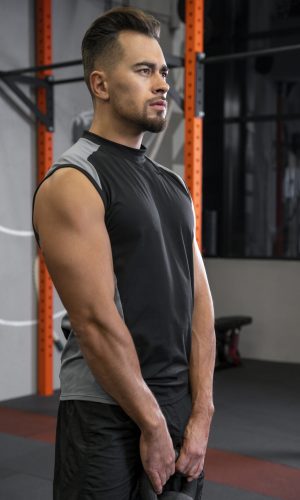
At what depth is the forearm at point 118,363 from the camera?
1208 millimetres

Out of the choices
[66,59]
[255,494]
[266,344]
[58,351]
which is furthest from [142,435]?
[266,344]

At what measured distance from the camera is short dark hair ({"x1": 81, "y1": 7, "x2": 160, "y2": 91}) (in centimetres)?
130

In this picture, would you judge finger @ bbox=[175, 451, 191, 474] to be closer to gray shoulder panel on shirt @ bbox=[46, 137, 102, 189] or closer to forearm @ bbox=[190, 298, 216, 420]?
forearm @ bbox=[190, 298, 216, 420]

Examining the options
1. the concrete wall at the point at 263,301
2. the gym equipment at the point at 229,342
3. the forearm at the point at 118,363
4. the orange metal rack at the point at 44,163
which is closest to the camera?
the forearm at the point at 118,363

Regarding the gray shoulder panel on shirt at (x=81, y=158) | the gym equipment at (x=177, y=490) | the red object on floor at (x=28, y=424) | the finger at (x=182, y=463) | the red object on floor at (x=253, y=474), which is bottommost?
the red object on floor at (x=28, y=424)

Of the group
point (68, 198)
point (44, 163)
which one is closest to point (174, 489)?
point (68, 198)

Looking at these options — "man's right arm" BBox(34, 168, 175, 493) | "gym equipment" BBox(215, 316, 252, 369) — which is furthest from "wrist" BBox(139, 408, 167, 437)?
"gym equipment" BBox(215, 316, 252, 369)

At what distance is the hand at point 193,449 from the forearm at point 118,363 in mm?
115

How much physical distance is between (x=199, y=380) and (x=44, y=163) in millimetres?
3522

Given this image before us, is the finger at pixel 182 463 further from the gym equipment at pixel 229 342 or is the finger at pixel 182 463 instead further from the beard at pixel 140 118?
the gym equipment at pixel 229 342

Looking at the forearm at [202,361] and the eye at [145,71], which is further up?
the eye at [145,71]

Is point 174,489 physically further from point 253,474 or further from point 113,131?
point 253,474

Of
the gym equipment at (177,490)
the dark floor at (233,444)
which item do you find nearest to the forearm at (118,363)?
the gym equipment at (177,490)

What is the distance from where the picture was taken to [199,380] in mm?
1378
